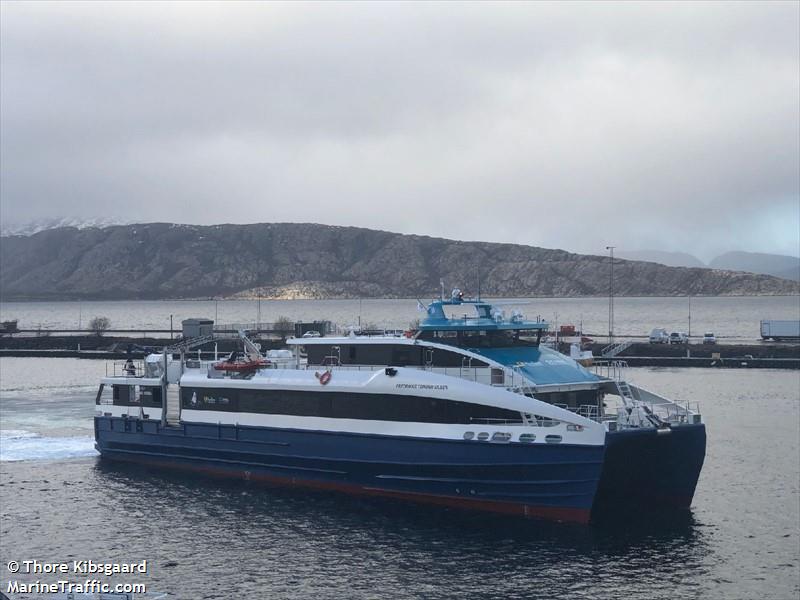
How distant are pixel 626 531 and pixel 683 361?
5884 cm

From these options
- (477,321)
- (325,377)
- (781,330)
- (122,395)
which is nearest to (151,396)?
(122,395)

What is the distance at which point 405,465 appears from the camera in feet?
94.9

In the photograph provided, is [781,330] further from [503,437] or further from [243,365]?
[503,437]

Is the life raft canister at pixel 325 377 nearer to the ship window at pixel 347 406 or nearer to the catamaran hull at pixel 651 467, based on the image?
the ship window at pixel 347 406

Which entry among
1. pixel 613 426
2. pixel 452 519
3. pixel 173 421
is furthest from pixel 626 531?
pixel 173 421

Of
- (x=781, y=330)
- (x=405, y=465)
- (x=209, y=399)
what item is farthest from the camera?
(x=781, y=330)

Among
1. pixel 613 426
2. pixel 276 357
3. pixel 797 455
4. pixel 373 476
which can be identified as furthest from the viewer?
pixel 797 455

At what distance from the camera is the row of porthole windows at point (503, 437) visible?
26391 millimetres

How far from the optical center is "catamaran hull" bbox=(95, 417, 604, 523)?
87.5 ft

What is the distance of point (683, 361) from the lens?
8262cm

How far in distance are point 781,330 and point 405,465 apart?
259 ft

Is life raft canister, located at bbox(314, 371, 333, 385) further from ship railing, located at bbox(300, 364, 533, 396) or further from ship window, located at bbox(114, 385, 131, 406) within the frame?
ship window, located at bbox(114, 385, 131, 406)

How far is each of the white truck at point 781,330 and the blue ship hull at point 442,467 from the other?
74858 mm

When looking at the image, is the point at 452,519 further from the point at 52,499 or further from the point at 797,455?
the point at 797,455
